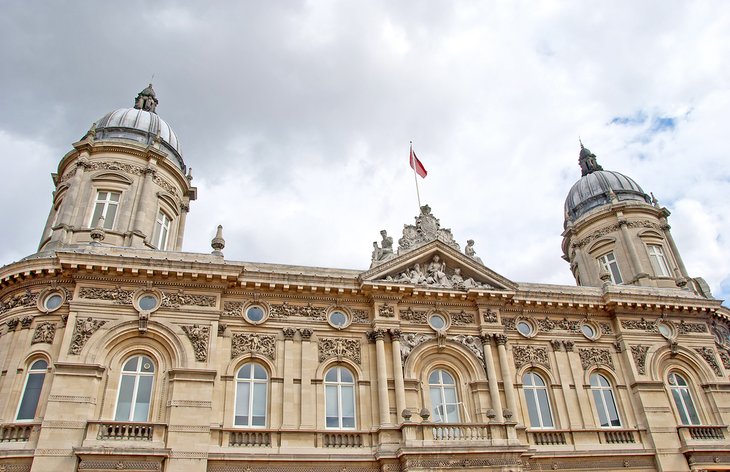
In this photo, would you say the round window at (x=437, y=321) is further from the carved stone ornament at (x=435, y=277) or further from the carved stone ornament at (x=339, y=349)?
the carved stone ornament at (x=339, y=349)

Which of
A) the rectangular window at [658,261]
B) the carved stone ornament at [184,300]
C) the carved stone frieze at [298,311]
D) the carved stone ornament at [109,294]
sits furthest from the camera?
the rectangular window at [658,261]

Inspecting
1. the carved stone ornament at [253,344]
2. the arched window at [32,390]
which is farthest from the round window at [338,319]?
the arched window at [32,390]

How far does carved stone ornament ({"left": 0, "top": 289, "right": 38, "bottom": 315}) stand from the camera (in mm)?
21875

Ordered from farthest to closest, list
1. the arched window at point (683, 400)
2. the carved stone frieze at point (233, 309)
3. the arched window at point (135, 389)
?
the arched window at point (683, 400) < the carved stone frieze at point (233, 309) < the arched window at point (135, 389)

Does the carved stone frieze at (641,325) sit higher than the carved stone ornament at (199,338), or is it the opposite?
→ the carved stone frieze at (641,325)

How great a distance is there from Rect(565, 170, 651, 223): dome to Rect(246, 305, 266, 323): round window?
2296 cm

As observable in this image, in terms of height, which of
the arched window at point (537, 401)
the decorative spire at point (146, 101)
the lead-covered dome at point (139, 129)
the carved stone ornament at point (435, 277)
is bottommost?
the arched window at point (537, 401)

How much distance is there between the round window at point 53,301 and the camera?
21.7 meters

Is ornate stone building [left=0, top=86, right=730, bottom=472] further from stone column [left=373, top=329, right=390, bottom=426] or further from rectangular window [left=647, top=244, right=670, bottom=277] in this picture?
rectangular window [left=647, top=244, right=670, bottom=277]

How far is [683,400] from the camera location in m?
26.3

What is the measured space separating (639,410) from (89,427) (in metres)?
22.5

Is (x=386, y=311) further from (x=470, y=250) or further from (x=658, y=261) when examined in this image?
(x=658, y=261)

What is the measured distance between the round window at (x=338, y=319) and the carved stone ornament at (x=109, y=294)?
813 centimetres

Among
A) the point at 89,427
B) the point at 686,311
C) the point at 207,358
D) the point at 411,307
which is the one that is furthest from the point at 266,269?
the point at 686,311
